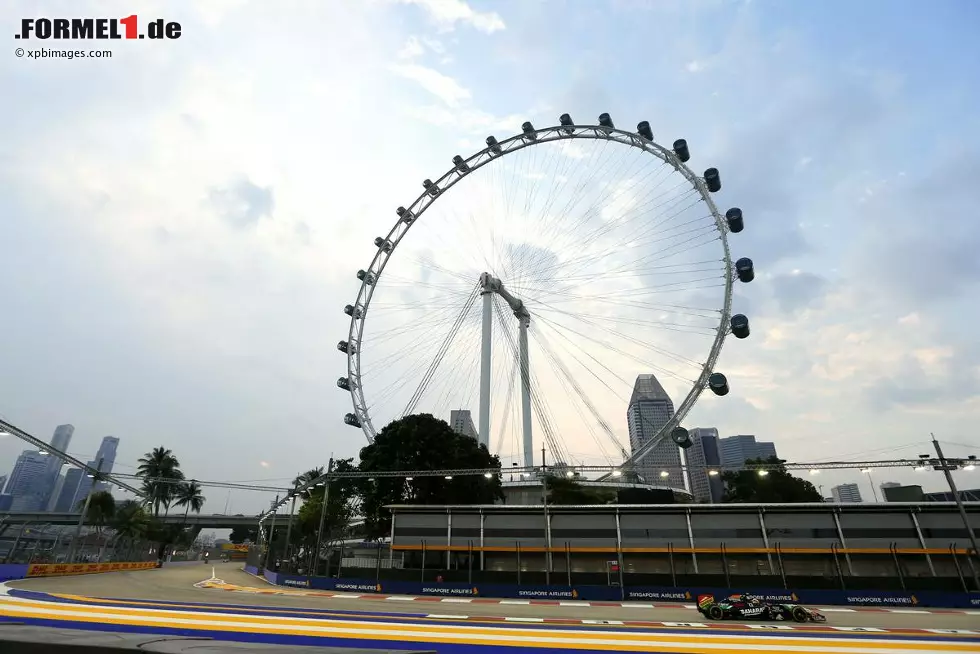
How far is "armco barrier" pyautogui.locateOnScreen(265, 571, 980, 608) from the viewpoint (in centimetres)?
2956

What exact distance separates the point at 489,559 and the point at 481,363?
18.1 meters

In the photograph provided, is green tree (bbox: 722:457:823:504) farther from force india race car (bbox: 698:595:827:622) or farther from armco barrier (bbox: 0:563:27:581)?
armco barrier (bbox: 0:563:27:581)

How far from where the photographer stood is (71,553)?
132 feet

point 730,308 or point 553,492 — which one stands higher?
point 730,308

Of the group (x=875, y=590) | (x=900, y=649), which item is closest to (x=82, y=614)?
(x=900, y=649)

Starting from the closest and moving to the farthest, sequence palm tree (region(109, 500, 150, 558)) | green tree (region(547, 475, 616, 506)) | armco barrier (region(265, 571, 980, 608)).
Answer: armco barrier (region(265, 571, 980, 608)) < green tree (region(547, 475, 616, 506)) < palm tree (region(109, 500, 150, 558))

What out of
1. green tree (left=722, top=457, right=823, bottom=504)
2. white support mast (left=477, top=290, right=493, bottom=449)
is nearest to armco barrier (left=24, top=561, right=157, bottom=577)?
white support mast (left=477, top=290, right=493, bottom=449)

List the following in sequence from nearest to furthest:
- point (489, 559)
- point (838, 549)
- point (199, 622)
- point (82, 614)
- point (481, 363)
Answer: point (199, 622) → point (82, 614) → point (838, 549) → point (489, 559) → point (481, 363)

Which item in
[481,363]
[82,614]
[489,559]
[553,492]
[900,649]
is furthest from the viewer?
[553,492]

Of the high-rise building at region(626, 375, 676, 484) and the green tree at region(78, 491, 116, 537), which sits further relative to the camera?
the high-rise building at region(626, 375, 676, 484)

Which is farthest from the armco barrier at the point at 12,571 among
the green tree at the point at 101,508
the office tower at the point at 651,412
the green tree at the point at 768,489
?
the office tower at the point at 651,412

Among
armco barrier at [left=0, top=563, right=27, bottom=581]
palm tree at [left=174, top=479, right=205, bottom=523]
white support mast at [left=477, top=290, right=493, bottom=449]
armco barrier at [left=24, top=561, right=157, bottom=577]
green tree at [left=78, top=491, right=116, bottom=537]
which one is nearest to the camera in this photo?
armco barrier at [left=0, top=563, right=27, bottom=581]

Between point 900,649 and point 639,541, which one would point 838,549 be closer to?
point 639,541

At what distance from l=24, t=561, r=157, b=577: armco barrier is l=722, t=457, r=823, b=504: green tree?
3241 inches
